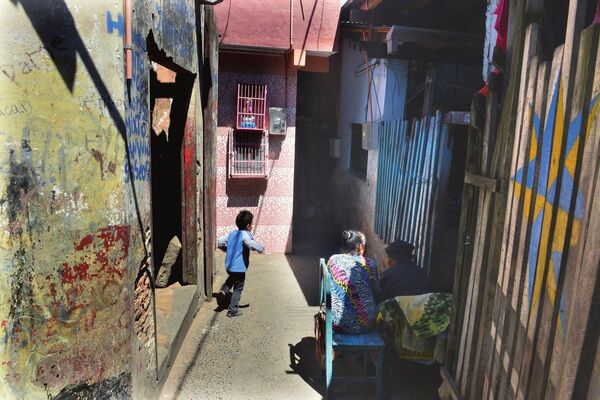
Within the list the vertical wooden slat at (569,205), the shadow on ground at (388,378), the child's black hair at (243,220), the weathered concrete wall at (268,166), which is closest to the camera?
the vertical wooden slat at (569,205)

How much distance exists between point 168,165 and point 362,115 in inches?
163

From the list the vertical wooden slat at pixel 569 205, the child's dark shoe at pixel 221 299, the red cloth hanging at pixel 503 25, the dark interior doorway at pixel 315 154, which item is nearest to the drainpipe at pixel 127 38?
the red cloth hanging at pixel 503 25

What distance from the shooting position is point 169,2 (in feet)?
13.9

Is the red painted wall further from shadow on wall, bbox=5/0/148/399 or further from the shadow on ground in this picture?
the shadow on ground

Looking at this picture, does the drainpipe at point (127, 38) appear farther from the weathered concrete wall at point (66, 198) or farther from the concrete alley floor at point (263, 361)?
the concrete alley floor at point (263, 361)

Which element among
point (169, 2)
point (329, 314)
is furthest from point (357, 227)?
point (169, 2)

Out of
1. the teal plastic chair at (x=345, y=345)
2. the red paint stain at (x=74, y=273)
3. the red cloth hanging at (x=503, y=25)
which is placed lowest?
the teal plastic chair at (x=345, y=345)

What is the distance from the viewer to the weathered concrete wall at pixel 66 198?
2705mm

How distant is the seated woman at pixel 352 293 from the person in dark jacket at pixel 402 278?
20cm

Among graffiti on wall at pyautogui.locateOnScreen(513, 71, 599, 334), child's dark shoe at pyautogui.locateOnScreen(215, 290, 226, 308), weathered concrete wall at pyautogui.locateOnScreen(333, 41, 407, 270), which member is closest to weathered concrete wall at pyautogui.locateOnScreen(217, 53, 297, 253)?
weathered concrete wall at pyautogui.locateOnScreen(333, 41, 407, 270)

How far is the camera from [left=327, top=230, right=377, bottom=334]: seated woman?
4098 millimetres

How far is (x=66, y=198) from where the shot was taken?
112 inches

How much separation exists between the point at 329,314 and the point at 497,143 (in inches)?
75.9

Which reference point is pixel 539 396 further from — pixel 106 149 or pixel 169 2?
pixel 169 2
